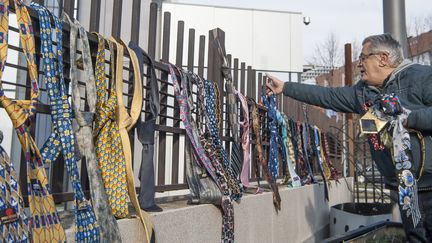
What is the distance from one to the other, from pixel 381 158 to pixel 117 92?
71.7 inches

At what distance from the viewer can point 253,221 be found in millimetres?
4422

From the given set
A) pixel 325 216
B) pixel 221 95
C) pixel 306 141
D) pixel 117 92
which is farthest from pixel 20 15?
pixel 325 216

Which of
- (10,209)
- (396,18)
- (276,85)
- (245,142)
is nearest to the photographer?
(10,209)

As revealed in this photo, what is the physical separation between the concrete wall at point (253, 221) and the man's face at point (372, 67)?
1.67 metres

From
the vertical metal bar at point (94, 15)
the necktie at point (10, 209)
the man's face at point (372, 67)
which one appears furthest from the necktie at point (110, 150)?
the man's face at point (372, 67)

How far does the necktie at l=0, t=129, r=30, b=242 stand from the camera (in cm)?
165

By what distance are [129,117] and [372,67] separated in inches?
66.3

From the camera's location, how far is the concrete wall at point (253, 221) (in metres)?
2.97

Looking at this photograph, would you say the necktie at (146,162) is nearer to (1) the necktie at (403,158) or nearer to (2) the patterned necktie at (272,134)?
(1) the necktie at (403,158)

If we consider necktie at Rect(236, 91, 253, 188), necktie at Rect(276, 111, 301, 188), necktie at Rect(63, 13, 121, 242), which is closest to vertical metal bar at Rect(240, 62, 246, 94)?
necktie at Rect(236, 91, 253, 188)

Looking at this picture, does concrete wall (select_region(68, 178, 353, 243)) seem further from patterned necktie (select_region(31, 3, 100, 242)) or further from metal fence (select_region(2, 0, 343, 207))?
metal fence (select_region(2, 0, 343, 207))

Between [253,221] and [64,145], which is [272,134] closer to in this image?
[253,221]

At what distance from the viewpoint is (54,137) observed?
2.12 meters

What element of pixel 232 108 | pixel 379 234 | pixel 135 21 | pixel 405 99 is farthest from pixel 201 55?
pixel 379 234
